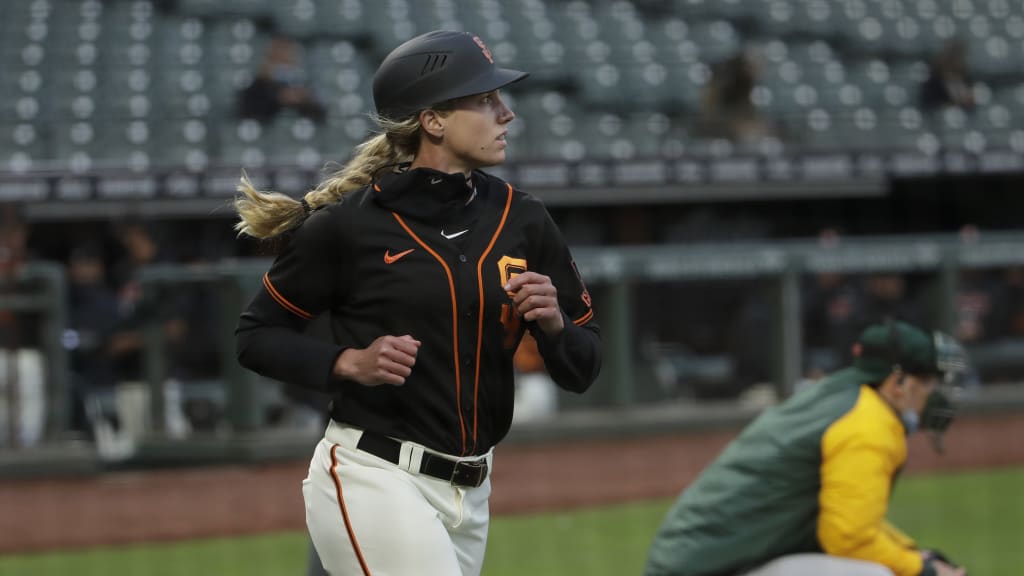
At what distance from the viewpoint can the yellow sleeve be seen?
12.4 feet

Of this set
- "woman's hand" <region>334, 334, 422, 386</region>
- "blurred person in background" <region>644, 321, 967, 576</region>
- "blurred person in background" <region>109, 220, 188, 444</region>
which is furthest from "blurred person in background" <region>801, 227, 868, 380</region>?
"woman's hand" <region>334, 334, 422, 386</region>

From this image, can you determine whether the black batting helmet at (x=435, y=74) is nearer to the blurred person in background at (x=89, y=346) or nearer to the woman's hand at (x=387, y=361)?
the woman's hand at (x=387, y=361)

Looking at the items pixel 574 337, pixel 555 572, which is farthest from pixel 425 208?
pixel 555 572

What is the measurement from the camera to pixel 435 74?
296cm

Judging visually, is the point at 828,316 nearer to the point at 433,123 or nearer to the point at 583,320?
the point at 583,320

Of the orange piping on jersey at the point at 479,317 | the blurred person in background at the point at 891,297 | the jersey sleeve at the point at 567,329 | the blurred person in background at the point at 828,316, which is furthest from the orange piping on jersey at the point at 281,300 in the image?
the blurred person in background at the point at 891,297

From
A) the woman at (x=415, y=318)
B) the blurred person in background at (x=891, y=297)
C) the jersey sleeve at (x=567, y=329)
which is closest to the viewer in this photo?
the woman at (x=415, y=318)

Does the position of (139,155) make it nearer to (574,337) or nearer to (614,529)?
(614,529)

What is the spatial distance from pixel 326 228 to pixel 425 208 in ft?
0.66

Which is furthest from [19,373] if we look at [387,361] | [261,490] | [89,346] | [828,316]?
[387,361]

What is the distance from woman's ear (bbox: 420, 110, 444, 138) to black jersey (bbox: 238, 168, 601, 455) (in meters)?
0.08

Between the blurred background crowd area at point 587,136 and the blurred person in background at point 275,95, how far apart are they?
0.7 inches

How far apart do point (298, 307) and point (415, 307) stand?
268 millimetres

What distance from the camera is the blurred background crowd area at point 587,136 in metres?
9.05
